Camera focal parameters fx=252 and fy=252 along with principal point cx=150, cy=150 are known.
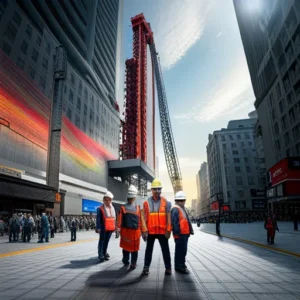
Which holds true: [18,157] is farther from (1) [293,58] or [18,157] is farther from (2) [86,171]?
(1) [293,58]

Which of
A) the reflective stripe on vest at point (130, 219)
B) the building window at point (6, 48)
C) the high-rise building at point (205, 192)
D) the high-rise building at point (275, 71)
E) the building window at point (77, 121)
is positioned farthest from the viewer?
the high-rise building at point (205, 192)

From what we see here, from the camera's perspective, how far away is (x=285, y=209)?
50688 millimetres

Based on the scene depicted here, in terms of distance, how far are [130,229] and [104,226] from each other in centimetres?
157

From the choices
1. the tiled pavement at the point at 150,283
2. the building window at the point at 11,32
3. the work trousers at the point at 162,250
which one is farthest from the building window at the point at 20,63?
the work trousers at the point at 162,250

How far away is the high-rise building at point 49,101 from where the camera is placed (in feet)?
84.4

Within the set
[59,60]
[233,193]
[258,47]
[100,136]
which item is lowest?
[233,193]

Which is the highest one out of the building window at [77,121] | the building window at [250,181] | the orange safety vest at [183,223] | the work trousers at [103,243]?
the building window at [77,121]

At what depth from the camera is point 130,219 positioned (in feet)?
20.1

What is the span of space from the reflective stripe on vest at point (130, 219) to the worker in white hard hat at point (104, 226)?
1.10 m

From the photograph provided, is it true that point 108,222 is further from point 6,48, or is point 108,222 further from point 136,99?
point 136,99

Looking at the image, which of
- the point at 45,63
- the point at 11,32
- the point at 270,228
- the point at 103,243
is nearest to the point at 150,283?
the point at 103,243

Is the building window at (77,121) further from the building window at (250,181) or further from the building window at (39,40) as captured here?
the building window at (250,181)

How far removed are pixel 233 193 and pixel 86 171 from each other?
58293mm

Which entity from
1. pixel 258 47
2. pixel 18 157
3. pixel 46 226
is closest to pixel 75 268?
pixel 46 226
